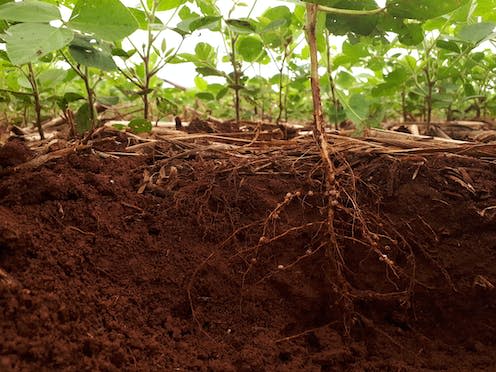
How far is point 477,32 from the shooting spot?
1562 mm

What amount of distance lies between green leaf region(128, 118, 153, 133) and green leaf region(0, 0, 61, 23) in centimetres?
41

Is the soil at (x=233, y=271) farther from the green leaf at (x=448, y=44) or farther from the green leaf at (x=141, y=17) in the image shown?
the green leaf at (x=448, y=44)

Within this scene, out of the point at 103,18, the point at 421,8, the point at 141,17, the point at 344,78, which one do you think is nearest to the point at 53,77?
the point at 141,17

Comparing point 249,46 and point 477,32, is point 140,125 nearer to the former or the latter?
point 249,46

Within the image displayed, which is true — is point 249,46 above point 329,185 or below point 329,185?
above

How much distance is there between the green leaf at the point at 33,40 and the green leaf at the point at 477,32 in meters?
1.29

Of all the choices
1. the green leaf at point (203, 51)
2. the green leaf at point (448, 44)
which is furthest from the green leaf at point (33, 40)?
the green leaf at point (448, 44)

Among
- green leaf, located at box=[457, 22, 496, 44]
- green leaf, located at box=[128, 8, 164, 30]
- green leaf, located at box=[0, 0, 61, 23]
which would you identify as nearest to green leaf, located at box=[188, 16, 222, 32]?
green leaf, located at box=[128, 8, 164, 30]

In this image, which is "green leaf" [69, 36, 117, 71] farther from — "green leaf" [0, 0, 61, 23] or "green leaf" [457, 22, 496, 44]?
"green leaf" [457, 22, 496, 44]

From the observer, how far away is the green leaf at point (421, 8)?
1.22 metres

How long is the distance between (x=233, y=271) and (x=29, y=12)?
0.80m

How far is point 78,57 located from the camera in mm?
1389

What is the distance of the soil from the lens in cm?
86

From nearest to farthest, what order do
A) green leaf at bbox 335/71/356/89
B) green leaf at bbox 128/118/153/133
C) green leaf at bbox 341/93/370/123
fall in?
1. green leaf at bbox 128/118/153/133
2. green leaf at bbox 341/93/370/123
3. green leaf at bbox 335/71/356/89
